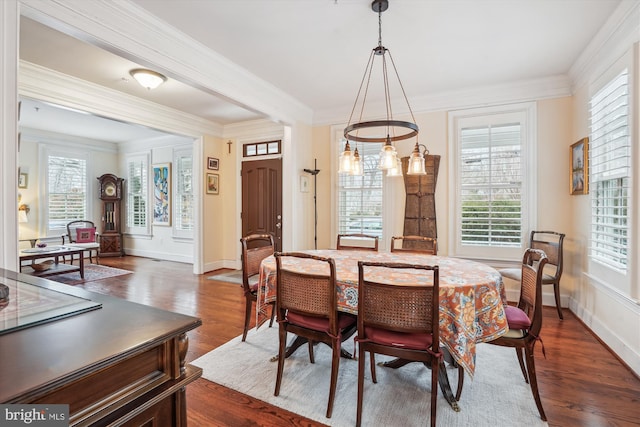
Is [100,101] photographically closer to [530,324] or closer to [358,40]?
[358,40]

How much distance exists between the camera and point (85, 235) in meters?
6.66

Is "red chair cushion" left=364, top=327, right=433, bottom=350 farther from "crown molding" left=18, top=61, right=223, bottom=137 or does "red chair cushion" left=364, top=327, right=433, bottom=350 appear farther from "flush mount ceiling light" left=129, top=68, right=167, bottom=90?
"crown molding" left=18, top=61, right=223, bottom=137

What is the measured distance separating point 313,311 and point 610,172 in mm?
2894

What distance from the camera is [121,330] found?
2.84ft

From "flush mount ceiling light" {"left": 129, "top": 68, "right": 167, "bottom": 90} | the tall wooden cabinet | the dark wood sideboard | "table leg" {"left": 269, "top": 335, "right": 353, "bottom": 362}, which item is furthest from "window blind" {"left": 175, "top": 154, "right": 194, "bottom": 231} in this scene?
the dark wood sideboard

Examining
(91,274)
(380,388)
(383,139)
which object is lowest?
(380,388)

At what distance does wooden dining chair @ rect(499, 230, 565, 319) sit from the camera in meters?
3.41

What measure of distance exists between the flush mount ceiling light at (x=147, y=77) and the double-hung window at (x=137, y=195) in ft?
13.6

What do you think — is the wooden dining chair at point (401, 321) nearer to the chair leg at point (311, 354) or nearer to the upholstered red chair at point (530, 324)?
the upholstered red chair at point (530, 324)

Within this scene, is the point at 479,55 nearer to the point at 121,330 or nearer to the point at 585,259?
the point at 585,259

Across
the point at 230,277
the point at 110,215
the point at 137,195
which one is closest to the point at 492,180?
the point at 230,277

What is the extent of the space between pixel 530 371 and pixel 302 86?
369cm

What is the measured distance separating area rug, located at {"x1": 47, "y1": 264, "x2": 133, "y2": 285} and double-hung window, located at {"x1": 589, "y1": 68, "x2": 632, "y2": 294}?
667 centimetres

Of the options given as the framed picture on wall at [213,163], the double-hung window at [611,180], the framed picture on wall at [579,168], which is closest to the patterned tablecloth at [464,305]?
the double-hung window at [611,180]
